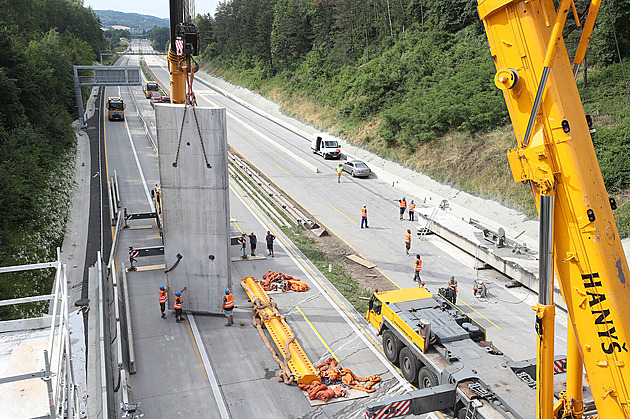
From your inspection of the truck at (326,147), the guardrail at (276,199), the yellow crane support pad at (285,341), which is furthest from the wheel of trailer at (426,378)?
the truck at (326,147)

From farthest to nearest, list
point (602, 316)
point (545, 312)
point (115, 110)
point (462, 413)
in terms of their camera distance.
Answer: point (115, 110) → point (462, 413) → point (545, 312) → point (602, 316)

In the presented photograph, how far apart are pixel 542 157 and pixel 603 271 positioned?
5.63ft

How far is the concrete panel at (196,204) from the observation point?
16.1 meters

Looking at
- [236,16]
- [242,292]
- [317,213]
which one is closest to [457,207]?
[317,213]

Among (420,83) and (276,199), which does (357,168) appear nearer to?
(276,199)

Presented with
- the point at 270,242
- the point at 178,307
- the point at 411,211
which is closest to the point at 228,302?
the point at 178,307

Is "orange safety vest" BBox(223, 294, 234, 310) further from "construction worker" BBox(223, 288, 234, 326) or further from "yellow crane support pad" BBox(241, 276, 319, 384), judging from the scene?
"yellow crane support pad" BBox(241, 276, 319, 384)

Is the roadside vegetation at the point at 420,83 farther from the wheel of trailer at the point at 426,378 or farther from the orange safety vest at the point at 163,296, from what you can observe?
the orange safety vest at the point at 163,296

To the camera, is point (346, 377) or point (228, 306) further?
point (228, 306)

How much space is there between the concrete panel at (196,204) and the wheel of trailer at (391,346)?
5.74m

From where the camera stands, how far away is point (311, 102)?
191 ft

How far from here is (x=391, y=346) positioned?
14.5m

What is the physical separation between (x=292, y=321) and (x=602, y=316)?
1155 cm

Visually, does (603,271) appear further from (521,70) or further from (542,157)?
(521,70)
